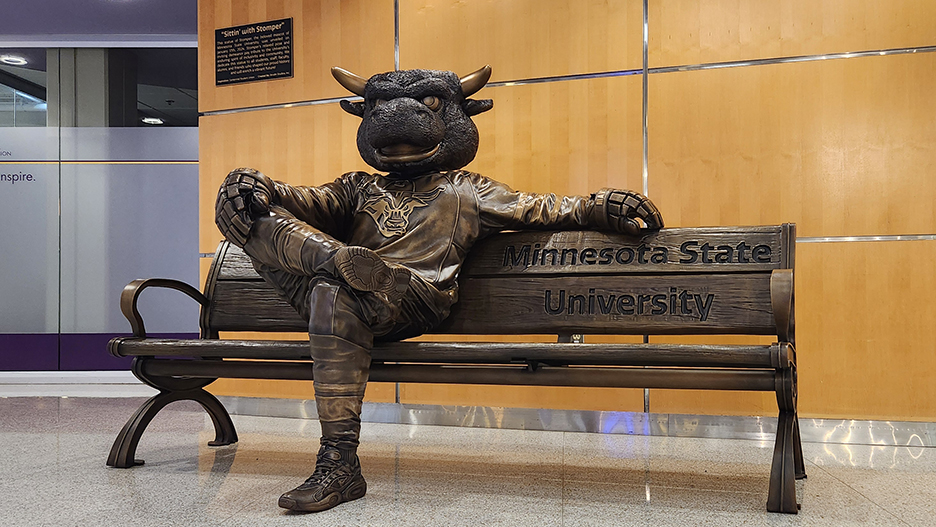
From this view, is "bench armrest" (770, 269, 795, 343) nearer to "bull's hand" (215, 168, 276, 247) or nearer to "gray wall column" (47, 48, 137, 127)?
"bull's hand" (215, 168, 276, 247)

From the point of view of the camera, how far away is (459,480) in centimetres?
264

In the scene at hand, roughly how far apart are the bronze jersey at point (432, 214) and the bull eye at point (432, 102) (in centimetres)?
25

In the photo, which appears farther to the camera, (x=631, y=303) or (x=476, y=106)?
(x=476, y=106)

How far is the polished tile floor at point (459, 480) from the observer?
2.16m

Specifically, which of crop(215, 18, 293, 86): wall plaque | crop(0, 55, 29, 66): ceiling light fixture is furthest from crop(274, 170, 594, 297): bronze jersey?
crop(0, 55, 29, 66): ceiling light fixture

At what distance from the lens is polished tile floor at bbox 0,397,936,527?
2158 mm

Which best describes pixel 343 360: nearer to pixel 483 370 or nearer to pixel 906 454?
pixel 483 370

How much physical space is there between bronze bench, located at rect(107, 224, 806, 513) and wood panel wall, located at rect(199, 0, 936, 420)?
1.03 meters

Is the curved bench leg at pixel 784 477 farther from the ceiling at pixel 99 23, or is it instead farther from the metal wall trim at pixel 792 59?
the ceiling at pixel 99 23

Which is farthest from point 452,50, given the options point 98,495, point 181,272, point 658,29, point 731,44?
point 181,272

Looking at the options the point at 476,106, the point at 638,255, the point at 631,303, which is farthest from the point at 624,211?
the point at 476,106

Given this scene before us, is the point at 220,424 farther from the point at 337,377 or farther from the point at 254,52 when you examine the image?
the point at 254,52

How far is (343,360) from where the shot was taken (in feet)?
7.51

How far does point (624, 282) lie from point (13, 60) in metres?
6.81
